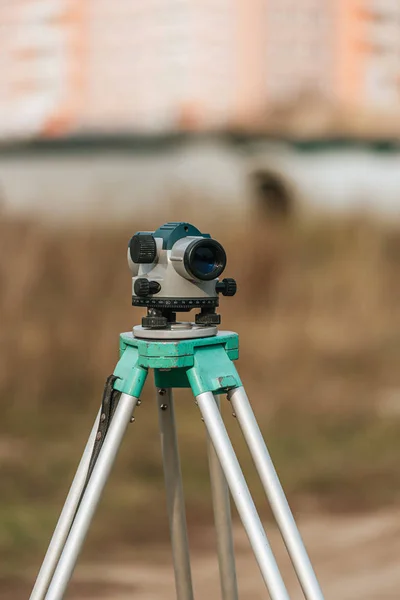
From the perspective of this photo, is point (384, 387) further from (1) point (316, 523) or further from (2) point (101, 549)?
(2) point (101, 549)

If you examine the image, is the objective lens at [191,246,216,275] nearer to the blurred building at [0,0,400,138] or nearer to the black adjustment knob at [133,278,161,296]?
the black adjustment knob at [133,278,161,296]

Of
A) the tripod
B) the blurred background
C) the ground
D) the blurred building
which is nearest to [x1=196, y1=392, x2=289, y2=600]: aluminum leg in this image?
the tripod

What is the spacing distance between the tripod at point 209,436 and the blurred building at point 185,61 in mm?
2240

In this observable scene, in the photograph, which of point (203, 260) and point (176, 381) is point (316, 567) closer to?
point (176, 381)

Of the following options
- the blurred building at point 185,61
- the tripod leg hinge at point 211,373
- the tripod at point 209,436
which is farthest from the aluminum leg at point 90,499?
the blurred building at point 185,61

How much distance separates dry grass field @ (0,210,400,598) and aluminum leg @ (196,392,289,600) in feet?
7.09

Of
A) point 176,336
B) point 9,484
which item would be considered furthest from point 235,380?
point 9,484

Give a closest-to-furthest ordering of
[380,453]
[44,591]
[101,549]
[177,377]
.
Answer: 1. [44,591]
2. [177,377]
3. [101,549]
4. [380,453]

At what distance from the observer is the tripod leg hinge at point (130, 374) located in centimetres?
182

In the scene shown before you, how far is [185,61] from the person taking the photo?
3.90 meters

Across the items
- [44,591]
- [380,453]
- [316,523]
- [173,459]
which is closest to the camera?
[44,591]

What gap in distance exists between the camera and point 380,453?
3.99 meters

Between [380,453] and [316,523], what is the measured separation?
0.48 meters

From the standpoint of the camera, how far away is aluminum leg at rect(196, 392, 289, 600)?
1.67m
